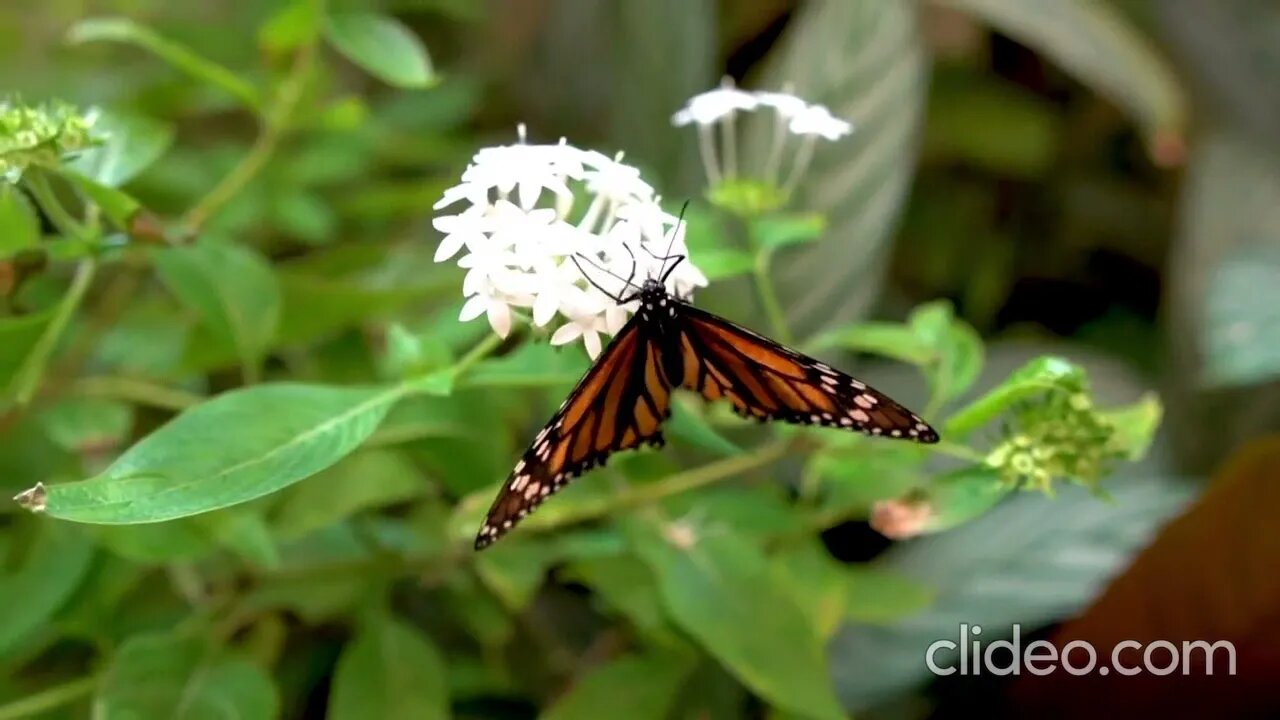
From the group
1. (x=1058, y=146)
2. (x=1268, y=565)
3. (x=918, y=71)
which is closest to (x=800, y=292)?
(x=918, y=71)

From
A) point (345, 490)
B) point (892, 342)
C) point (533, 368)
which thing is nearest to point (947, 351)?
point (892, 342)

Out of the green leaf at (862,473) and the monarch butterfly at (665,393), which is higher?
the green leaf at (862,473)

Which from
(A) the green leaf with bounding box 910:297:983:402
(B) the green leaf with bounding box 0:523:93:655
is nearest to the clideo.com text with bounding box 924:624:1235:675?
(A) the green leaf with bounding box 910:297:983:402

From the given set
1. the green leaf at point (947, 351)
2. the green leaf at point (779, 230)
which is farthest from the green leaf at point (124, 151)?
the green leaf at point (947, 351)

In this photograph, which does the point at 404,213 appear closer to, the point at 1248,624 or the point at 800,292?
the point at 800,292

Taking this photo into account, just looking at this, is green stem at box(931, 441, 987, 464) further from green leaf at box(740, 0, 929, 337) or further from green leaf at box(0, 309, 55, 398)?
green leaf at box(0, 309, 55, 398)

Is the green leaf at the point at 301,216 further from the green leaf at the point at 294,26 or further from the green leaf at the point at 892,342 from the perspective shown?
the green leaf at the point at 892,342
